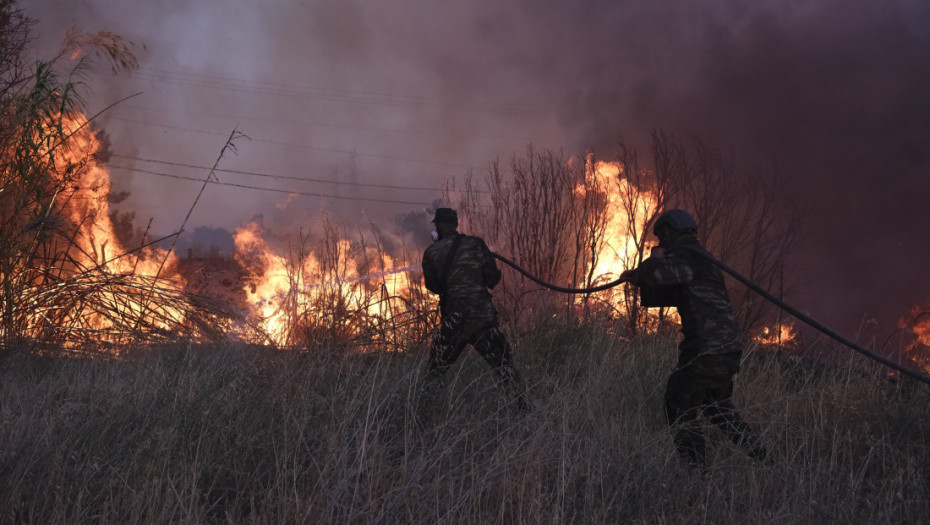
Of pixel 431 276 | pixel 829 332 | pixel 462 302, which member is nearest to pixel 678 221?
pixel 829 332

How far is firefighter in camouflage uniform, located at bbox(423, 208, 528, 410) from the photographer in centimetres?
503

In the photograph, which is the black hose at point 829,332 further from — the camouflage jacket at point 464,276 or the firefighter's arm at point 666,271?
the camouflage jacket at point 464,276

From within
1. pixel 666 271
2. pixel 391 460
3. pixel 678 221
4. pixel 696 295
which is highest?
pixel 678 221

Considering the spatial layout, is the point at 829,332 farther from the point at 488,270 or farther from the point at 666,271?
the point at 488,270

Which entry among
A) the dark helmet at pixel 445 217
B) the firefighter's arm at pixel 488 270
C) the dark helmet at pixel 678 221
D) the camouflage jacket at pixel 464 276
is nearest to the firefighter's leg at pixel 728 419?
the dark helmet at pixel 678 221

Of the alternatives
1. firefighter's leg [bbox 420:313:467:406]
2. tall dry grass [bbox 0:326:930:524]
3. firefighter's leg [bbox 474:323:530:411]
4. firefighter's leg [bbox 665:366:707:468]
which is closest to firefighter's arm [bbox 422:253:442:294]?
firefighter's leg [bbox 420:313:467:406]

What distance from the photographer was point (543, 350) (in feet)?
21.5

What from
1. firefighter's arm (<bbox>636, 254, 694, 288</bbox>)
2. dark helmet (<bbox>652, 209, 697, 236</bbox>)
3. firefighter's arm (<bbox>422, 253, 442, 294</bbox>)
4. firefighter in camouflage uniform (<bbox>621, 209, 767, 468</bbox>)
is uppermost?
dark helmet (<bbox>652, 209, 697, 236</bbox>)

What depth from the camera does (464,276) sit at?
17.2 ft

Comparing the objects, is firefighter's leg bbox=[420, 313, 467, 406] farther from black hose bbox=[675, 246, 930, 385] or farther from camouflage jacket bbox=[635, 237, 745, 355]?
black hose bbox=[675, 246, 930, 385]

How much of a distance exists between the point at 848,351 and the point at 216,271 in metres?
30.9

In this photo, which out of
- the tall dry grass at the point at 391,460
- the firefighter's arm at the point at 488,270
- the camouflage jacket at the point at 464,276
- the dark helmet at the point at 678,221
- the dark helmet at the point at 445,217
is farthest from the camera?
the dark helmet at the point at 445,217

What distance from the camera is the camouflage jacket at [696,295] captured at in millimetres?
3959

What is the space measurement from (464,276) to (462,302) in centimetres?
22
